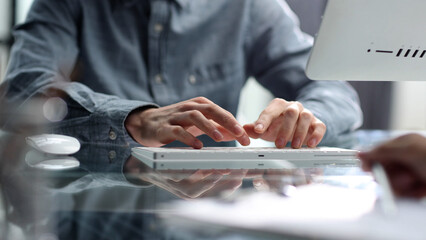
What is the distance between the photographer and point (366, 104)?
3061 millimetres

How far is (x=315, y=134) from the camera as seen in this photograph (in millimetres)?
745

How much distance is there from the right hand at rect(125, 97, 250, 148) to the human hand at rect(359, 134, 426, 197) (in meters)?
0.29

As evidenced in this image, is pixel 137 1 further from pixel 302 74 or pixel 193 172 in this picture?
pixel 193 172

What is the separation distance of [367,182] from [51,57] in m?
0.96

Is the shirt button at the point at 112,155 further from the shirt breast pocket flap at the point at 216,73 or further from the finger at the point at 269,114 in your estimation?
the shirt breast pocket flap at the point at 216,73

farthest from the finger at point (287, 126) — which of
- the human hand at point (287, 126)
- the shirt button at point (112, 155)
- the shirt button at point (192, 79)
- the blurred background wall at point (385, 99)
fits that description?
the blurred background wall at point (385, 99)

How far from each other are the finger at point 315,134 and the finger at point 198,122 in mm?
150

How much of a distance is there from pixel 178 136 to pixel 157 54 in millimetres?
524


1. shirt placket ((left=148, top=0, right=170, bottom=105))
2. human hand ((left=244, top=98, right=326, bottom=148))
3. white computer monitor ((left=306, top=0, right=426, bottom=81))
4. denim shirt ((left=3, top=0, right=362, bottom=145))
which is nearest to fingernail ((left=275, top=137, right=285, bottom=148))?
human hand ((left=244, top=98, right=326, bottom=148))

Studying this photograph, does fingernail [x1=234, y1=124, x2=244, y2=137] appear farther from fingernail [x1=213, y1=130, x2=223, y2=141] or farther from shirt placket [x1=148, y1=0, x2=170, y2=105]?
shirt placket [x1=148, y1=0, x2=170, y2=105]

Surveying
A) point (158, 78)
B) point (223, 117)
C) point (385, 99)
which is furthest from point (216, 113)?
point (385, 99)

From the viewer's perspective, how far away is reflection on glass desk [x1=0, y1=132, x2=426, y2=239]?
0.78ft

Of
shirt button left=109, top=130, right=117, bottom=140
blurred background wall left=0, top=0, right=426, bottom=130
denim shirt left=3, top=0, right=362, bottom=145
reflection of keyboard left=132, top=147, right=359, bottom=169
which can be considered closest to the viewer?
reflection of keyboard left=132, top=147, right=359, bottom=169

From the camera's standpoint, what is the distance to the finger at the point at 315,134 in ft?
2.36
